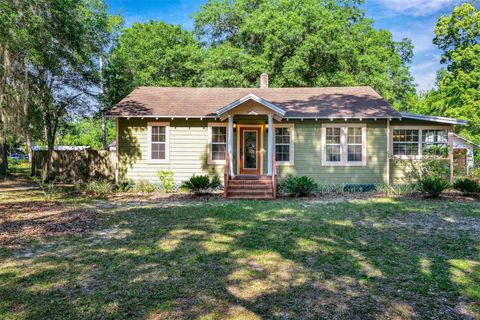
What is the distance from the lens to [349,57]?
1012 inches

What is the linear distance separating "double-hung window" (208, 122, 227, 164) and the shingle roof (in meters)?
0.70

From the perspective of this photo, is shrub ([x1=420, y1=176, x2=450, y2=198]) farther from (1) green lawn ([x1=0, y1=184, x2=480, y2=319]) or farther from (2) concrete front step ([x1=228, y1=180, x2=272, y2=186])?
(2) concrete front step ([x1=228, y1=180, x2=272, y2=186])

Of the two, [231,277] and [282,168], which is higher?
[282,168]

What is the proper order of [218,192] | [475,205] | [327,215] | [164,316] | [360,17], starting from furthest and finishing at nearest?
1. [360,17]
2. [218,192]
3. [475,205]
4. [327,215]
5. [164,316]

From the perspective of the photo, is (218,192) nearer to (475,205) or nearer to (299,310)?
(475,205)

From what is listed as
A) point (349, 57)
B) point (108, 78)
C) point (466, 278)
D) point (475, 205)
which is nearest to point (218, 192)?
point (475, 205)

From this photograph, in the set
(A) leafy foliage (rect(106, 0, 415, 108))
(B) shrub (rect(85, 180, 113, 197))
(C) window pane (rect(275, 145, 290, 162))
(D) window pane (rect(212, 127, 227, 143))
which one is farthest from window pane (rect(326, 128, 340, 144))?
(A) leafy foliage (rect(106, 0, 415, 108))

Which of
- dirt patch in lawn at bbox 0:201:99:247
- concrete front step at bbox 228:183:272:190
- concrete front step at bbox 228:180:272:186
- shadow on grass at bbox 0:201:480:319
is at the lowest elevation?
shadow on grass at bbox 0:201:480:319

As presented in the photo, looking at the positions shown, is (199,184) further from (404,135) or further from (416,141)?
(416,141)

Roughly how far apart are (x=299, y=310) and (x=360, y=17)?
111 ft

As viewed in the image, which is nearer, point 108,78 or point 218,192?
point 218,192

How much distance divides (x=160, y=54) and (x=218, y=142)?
710 inches

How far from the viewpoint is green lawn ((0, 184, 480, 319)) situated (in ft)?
11.4

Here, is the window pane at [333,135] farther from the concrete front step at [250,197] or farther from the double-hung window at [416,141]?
the concrete front step at [250,197]
